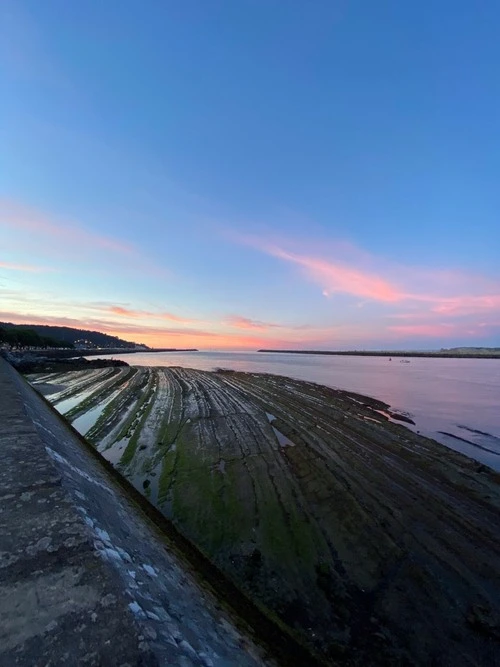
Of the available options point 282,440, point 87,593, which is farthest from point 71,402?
point 87,593

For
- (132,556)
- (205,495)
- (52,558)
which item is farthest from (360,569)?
(52,558)

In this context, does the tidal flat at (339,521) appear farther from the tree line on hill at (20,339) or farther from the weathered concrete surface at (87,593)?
the tree line on hill at (20,339)

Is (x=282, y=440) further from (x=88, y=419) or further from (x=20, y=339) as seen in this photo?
(x=20, y=339)

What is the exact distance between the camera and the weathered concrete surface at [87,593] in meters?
2.19

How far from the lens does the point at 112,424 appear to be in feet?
61.4

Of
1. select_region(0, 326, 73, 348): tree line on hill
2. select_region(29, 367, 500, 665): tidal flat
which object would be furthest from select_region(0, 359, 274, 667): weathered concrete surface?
select_region(0, 326, 73, 348): tree line on hill

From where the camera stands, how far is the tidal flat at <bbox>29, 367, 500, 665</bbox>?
5.88 meters

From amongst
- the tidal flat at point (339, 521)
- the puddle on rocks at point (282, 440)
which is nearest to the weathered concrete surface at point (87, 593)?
the tidal flat at point (339, 521)

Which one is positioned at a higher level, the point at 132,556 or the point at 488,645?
the point at 132,556

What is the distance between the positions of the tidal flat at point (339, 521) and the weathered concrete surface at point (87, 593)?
2.64 meters

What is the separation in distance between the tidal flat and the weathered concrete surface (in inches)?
104

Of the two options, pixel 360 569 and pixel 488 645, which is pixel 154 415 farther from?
pixel 488 645

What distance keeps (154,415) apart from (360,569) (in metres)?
16.1

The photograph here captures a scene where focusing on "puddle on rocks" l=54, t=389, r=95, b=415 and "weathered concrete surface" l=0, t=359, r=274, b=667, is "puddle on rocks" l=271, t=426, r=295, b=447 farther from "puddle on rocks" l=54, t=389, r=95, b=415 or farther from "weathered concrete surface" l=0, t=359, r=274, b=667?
"puddle on rocks" l=54, t=389, r=95, b=415
